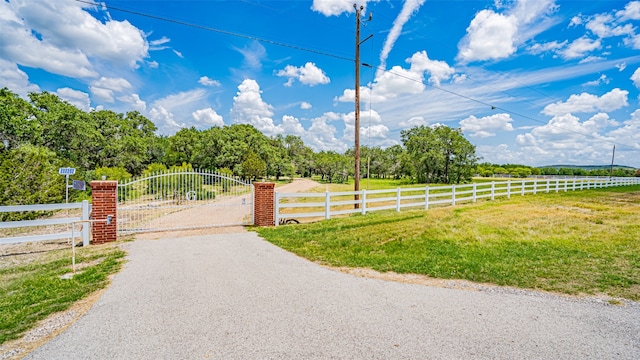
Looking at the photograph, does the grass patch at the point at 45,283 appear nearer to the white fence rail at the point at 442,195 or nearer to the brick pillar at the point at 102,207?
the brick pillar at the point at 102,207

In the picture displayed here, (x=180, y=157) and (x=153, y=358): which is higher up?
(x=180, y=157)

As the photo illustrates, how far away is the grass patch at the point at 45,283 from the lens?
3.99 m

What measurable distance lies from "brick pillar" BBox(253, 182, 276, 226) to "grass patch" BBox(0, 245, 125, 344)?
14.3ft

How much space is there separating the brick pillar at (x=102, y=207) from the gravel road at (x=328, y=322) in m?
3.62

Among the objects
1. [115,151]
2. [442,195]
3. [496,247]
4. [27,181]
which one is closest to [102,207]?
[27,181]

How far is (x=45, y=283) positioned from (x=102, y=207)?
366 cm

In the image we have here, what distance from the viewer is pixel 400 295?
186 inches

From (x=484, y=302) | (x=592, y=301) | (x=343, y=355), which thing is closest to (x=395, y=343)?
(x=343, y=355)

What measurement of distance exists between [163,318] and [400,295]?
3273mm

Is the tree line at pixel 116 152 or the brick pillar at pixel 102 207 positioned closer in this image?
the brick pillar at pixel 102 207

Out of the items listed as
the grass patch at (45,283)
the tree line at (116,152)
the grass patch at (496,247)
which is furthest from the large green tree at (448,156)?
the grass patch at (45,283)

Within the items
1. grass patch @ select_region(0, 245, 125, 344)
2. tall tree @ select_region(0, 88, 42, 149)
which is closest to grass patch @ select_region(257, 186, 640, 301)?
grass patch @ select_region(0, 245, 125, 344)

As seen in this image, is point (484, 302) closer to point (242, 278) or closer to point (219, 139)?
point (242, 278)

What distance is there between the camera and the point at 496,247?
24.5 ft
